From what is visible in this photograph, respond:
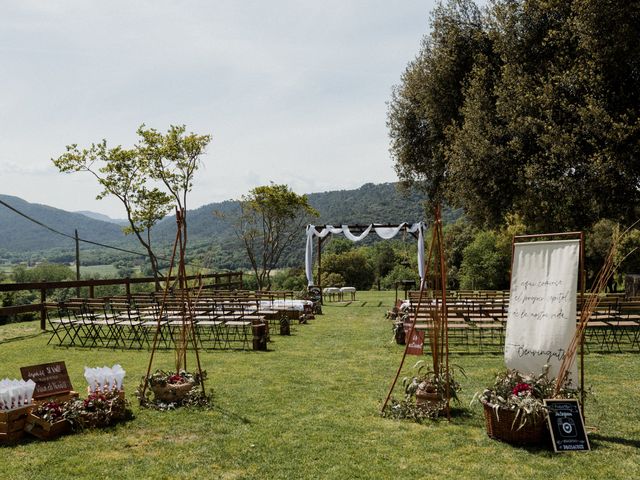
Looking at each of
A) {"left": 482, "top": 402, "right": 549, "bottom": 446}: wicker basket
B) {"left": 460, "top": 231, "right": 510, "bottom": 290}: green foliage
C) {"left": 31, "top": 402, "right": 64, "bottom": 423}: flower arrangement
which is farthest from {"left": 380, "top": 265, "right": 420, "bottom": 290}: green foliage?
{"left": 31, "top": 402, "right": 64, "bottom": 423}: flower arrangement

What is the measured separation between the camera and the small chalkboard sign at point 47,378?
18.6ft

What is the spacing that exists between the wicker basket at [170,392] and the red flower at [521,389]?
3.55m

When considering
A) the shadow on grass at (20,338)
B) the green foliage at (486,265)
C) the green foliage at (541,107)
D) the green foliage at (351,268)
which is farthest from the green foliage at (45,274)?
the green foliage at (541,107)

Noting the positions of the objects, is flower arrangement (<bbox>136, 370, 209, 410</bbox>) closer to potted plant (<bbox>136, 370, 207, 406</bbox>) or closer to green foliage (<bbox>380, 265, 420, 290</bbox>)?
potted plant (<bbox>136, 370, 207, 406</bbox>)

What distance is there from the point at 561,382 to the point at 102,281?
13234 millimetres

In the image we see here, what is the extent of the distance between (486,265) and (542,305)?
2337cm

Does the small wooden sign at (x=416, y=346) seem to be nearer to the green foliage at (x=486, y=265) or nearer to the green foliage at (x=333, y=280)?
the green foliage at (x=486, y=265)

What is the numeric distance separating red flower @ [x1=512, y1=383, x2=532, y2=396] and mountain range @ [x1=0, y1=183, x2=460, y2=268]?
4768 mm

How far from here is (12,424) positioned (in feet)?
16.7

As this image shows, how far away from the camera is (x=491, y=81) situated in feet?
48.1

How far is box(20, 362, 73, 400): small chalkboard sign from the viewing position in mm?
5684

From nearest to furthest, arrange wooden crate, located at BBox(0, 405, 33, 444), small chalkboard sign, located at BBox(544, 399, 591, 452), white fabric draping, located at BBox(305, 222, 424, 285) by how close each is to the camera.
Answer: small chalkboard sign, located at BBox(544, 399, 591, 452) < wooden crate, located at BBox(0, 405, 33, 444) < white fabric draping, located at BBox(305, 222, 424, 285)

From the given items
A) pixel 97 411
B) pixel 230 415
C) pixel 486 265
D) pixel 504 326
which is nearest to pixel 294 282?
pixel 486 265

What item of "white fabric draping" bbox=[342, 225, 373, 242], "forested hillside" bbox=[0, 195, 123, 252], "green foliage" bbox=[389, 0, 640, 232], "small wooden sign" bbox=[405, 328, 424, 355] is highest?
"forested hillside" bbox=[0, 195, 123, 252]
